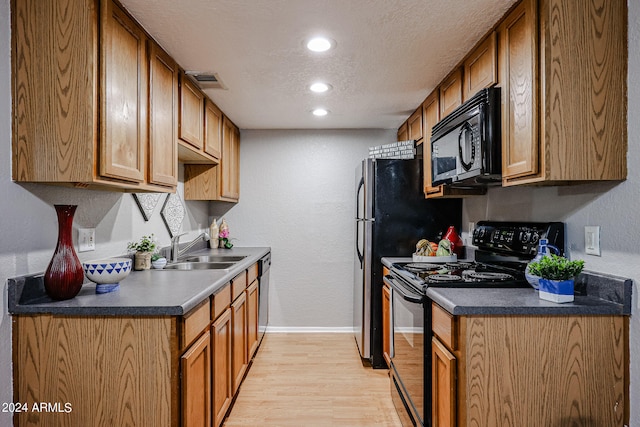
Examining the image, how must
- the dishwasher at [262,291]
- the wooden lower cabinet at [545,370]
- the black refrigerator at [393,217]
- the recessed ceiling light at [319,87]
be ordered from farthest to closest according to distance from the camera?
the dishwasher at [262,291], the black refrigerator at [393,217], the recessed ceiling light at [319,87], the wooden lower cabinet at [545,370]

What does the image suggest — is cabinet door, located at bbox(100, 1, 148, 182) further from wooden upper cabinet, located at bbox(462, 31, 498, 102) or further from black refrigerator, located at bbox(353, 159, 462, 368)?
black refrigerator, located at bbox(353, 159, 462, 368)

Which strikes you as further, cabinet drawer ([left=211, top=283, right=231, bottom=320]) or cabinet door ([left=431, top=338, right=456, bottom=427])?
cabinet drawer ([left=211, top=283, right=231, bottom=320])

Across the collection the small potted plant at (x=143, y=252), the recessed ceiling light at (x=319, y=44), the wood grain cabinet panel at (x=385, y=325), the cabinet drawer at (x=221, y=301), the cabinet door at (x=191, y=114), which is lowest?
the wood grain cabinet panel at (x=385, y=325)

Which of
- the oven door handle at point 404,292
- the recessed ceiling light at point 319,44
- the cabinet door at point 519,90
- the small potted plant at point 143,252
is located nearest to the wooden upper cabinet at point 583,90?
the cabinet door at point 519,90

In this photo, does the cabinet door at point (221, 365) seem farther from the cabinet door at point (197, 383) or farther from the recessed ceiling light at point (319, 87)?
the recessed ceiling light at point (319, 87)

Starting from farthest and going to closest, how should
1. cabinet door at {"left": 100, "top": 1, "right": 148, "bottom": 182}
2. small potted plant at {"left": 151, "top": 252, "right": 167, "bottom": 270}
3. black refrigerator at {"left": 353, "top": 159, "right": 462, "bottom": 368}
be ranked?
black refrigerator at {"left": 353, "top": 159, "right": 462, "bottom": 368}, small potted plant at {"left": 151, "top": 252, "right": 167, "bottom": 270}, cabinet door at {"left": 100, "top": 1, "right": 148, "bottom": 182}

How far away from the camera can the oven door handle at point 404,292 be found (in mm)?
1825

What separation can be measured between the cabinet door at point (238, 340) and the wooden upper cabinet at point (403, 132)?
204 centimetres

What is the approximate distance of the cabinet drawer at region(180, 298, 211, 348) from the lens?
1499 mm

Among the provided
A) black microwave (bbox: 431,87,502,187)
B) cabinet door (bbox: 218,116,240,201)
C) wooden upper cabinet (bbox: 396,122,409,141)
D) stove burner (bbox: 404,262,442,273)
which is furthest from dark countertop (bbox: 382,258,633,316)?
cabinet door (bbox: 218,116,240,201)

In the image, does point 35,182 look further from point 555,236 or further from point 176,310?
point 555,236

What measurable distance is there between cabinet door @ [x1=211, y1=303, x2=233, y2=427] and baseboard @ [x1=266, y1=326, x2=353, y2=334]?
1751 millimetres

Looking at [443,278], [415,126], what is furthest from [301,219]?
[443,278]

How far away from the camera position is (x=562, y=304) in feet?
4.80
